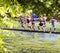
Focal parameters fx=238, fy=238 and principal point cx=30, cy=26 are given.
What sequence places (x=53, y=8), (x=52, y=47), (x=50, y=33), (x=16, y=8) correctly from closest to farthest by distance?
(x=16, y=8)
(x=53, y=8)
(x=52, y=47)
(x=50, y=33)

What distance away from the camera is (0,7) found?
178 centimetres

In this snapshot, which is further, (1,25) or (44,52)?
(44,52)

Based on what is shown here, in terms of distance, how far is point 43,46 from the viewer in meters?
13.5

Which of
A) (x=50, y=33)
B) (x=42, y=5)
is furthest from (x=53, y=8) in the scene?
(x=50, y=33)

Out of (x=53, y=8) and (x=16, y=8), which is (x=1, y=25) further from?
(x=53, y=8)

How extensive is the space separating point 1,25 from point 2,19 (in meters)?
0.05

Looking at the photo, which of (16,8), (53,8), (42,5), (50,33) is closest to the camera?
(16,8)

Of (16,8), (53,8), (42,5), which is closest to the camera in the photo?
(16,8)

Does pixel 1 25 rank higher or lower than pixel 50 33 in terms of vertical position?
higher

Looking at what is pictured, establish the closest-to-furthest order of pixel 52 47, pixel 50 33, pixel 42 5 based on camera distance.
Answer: pixel 42 5, pixel 52 47, pixel 50 33

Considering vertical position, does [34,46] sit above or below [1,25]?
below

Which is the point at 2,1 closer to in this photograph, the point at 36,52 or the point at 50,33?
the point at 36,52

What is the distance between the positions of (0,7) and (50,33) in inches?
654

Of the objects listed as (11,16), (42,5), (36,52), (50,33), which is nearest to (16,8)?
(11,16)
